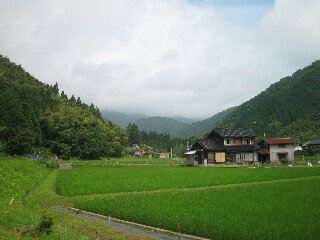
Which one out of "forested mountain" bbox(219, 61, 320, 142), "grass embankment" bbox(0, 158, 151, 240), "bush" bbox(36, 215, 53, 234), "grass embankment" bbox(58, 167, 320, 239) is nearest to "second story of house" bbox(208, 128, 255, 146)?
"grass embankment" bbox(58, 167, 320, 239)

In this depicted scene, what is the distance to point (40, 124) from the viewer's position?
70.2 metres

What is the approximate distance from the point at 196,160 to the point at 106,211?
44.0 meters

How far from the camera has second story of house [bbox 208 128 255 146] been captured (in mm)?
59344

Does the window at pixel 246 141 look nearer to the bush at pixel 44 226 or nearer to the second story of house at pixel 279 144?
the second story of house at pixel 279 144

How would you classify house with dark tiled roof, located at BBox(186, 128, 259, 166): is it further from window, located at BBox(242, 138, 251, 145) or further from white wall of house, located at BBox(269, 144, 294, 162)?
white wall of house, located at BBox(269, 144, 294, 162)

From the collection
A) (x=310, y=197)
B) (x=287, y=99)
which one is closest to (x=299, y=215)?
(x=310, y=197)

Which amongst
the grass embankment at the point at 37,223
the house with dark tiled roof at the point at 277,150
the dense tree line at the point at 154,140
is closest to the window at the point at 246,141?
the house with dark tiled roof at the point at 277,150

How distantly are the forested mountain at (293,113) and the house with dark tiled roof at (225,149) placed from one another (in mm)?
47541

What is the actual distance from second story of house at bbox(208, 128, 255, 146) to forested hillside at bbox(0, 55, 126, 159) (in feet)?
96.5

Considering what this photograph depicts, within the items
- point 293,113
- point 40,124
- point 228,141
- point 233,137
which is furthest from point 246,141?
point 293,113

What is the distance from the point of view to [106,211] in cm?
1727

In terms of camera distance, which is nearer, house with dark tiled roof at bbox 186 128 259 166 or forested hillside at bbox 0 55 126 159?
forested hillside at bbox 0 55 126 159

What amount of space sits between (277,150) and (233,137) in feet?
34.3

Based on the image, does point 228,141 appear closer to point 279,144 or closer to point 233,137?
point 233,137
